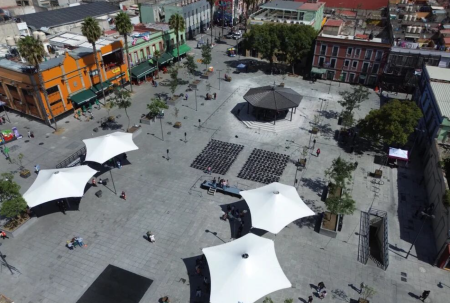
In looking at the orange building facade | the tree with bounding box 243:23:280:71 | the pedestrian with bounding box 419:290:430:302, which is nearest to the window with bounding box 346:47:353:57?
the tree with bounding box 243:23:280:71

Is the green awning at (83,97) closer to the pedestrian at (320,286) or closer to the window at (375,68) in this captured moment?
the pedestrian at (320,286)

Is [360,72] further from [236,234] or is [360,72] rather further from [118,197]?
[118,197]

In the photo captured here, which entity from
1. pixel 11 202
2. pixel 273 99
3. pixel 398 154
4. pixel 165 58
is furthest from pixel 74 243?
pixel 165 58

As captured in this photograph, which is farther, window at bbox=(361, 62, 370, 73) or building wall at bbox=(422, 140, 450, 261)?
window at bbox=(361, 62, 370, 73)

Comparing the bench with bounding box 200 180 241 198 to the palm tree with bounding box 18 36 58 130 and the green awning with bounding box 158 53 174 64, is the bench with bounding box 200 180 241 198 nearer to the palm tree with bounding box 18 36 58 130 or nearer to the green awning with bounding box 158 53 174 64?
the palm tree with bounding box 18 36 58 130

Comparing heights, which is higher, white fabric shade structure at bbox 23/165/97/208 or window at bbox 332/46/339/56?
window at bbox 332/46/339/56

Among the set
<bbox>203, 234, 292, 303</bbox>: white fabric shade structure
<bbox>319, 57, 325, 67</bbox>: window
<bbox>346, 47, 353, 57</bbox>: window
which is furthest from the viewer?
<bbox>319, 57, 325, 67</bbox>: window
